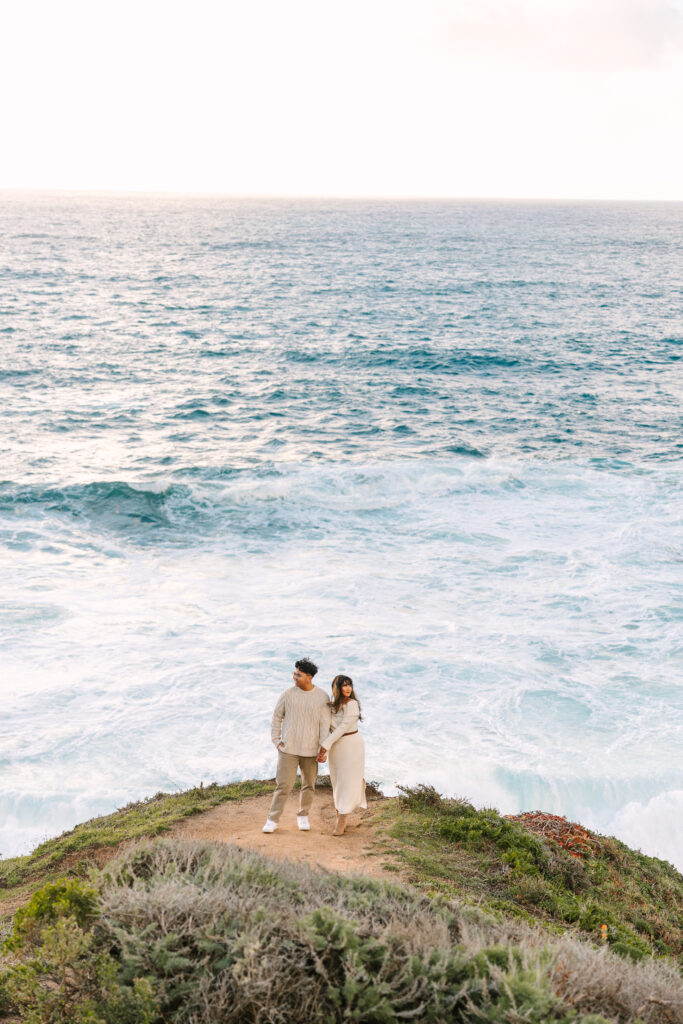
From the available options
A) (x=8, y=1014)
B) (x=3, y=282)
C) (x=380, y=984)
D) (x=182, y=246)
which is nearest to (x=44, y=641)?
(x=8, y=1014)

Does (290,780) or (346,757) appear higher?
(346,757)

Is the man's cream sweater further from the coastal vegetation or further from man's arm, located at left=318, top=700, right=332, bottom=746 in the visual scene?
the coastal vegetation

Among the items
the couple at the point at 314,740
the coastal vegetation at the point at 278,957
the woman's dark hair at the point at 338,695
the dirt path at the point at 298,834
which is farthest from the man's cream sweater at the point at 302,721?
the coastal vegetation at the point at 278,957

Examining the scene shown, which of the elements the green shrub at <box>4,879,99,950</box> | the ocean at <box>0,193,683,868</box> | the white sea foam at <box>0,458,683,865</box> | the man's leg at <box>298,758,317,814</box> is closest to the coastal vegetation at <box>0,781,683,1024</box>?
the green shrub at <box>4,879,99,950</box>

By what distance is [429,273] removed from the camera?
77312 mm

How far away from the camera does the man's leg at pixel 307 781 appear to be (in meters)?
8.65

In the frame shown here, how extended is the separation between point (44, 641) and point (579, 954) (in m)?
13.6

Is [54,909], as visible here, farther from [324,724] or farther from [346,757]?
[346,757]

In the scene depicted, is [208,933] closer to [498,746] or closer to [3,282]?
[498,746]

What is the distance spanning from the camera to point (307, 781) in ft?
28.9

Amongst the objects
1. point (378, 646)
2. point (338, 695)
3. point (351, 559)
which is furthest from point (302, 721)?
point (351, 559)

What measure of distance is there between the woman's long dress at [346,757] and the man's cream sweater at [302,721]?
0.54ft

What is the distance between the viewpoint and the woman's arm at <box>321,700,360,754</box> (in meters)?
8.45

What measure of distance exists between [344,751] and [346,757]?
9 cm
